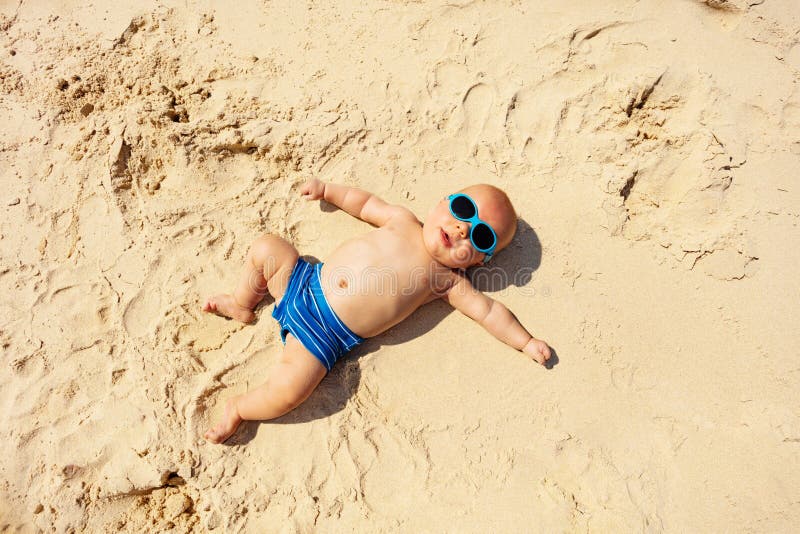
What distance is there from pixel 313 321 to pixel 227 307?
1.98 ft

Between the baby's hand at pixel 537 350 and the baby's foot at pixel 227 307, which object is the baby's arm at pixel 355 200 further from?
the baby's hand at pixel 537 350

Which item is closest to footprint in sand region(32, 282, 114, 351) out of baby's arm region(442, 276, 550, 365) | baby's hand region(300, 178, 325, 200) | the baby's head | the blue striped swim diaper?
the blue striped swim diaper

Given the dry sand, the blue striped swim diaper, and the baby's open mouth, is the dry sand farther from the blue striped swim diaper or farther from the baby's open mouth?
the baby's open mouth

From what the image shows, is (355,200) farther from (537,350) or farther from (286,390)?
(537,350)

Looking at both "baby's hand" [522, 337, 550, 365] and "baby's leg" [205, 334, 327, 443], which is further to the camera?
"baby's hand" [522, 337, 550, 365]

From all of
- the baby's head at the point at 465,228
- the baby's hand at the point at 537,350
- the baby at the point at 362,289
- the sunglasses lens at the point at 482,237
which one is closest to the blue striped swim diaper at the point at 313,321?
the baby at the point at 362,289

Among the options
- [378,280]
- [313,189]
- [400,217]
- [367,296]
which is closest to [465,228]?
[400,217]

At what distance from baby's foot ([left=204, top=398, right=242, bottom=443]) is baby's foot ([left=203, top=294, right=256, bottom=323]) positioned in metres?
0.58

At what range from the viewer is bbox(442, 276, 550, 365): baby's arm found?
320 centimetres

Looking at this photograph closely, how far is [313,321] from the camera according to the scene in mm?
3031

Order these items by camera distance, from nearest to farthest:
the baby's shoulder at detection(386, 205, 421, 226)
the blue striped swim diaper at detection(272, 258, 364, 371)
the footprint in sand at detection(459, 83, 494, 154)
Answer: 1. the blue striped swim diaper at detection(272, 258, 364, 371)
2. the baby's shoulder at detection(386, 205, 421, 226)
3. the footprint in sand at detection(459, 83, 494, 154)

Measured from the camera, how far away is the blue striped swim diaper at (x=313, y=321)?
3002 millimetres

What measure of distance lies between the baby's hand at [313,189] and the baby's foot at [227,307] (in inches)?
32.9

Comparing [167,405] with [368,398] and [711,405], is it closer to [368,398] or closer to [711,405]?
[368,398]
